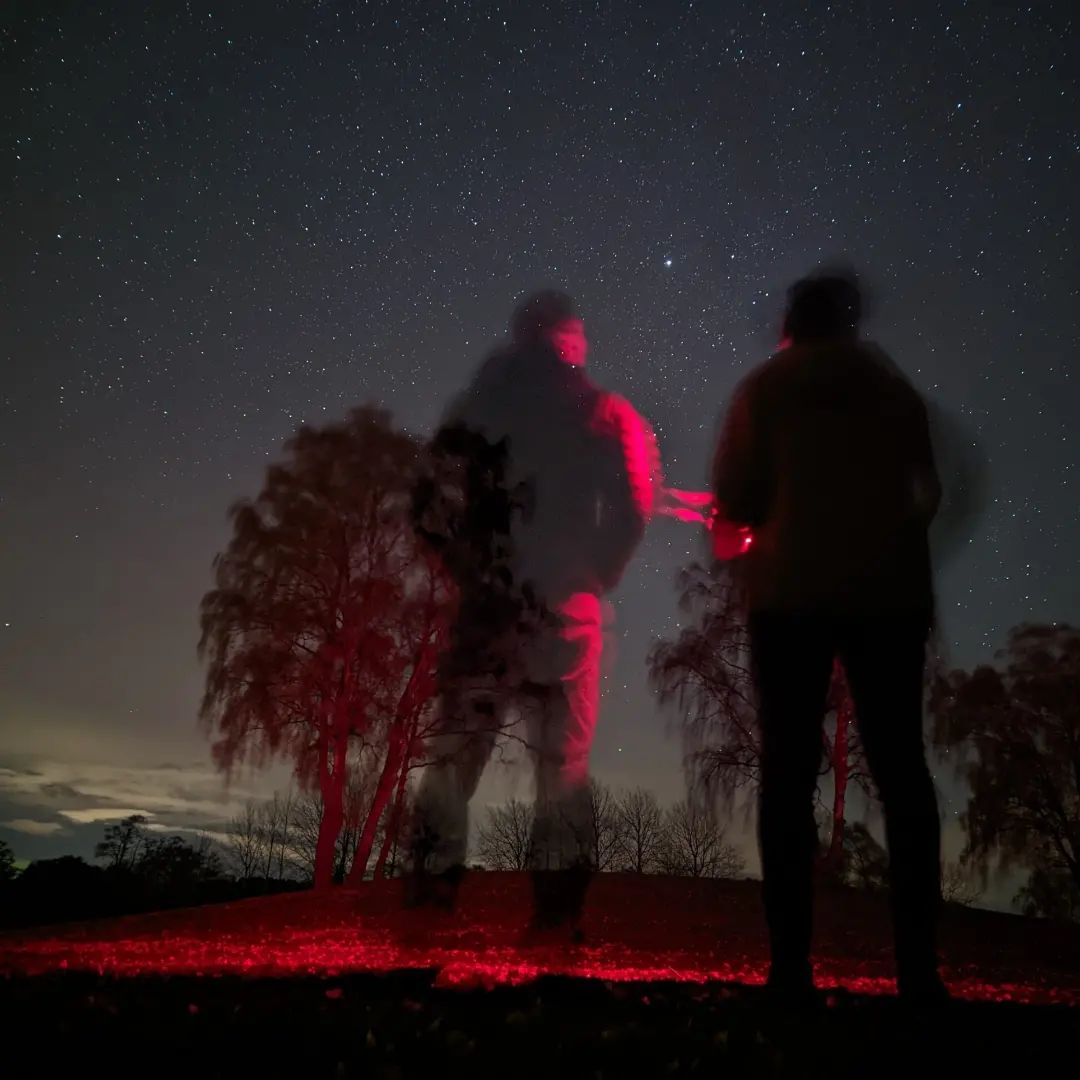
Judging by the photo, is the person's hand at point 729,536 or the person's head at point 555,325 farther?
the person's head at point 555,325

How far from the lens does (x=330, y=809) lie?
14.8 metres

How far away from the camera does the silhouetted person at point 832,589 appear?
10.0 feet

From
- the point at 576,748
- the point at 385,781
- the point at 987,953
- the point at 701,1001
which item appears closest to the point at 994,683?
the point at 987,953

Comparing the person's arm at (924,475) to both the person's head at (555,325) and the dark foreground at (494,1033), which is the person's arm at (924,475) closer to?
the dark foreground at (494,1033)

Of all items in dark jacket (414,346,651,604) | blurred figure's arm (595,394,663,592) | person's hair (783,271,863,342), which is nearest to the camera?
person's hair (783,271,863,342)

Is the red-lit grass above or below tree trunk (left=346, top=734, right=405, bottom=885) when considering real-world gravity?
below

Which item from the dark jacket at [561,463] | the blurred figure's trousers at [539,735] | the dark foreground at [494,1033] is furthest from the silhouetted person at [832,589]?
the blurred figure's trousers at [539,735]

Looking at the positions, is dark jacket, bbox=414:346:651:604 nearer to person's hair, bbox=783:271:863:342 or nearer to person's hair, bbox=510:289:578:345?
person's hair, bbox=510:289:578:345

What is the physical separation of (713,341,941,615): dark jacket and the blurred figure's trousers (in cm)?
353

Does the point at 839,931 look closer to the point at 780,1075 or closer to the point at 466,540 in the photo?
the point at 466,540

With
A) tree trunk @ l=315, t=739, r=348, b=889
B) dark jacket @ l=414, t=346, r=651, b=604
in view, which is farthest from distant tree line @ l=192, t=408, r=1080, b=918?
dark jacket @ l=414, t=346, r=651, b=604

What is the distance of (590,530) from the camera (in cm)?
682

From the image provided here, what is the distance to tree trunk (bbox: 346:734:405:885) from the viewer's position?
14.6 metres

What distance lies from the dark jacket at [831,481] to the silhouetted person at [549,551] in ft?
9.87
